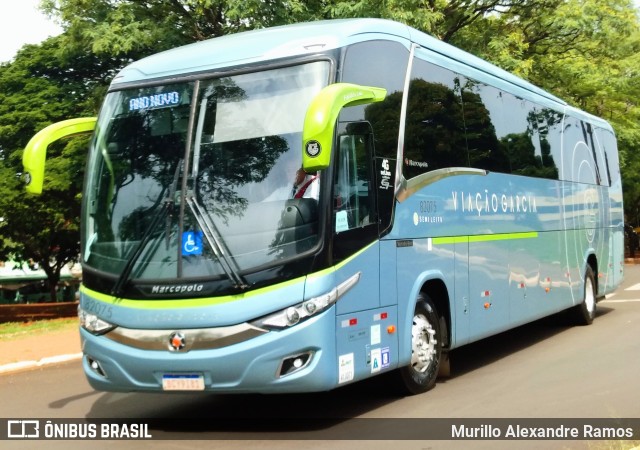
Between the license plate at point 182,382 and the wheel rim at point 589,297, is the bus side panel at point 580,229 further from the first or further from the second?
the license plate at point 182,382

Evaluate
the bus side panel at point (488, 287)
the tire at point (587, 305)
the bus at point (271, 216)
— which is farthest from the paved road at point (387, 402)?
the tire at point (587, 305)

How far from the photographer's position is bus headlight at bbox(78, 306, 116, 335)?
25.9 ft

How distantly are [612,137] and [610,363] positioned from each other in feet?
29.5

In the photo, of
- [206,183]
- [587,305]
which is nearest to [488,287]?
[206,183]

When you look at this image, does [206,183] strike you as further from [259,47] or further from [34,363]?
[34,363]

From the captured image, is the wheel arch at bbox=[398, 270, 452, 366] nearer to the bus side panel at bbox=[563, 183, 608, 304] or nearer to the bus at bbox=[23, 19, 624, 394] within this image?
the bus at bbox=[23, 19, 624, 394]

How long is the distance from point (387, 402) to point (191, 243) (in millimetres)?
2788

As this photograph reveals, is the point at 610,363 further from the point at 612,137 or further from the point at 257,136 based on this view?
the point at 612,137

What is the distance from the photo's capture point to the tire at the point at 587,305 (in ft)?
51.3

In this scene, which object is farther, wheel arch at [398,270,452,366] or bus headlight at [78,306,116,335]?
wheel arch at [398,270,452,366]

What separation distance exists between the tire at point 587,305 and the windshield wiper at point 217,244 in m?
9.64

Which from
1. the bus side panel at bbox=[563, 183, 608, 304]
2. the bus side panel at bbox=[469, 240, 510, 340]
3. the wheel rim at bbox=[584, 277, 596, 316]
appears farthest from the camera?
the wheel rim at bbox=[584, 277, 596, 316]

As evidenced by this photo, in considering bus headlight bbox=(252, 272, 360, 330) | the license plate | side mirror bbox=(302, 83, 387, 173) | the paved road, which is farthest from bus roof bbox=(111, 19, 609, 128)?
the paved road

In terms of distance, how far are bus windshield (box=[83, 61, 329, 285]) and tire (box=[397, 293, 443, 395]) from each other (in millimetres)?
2206
